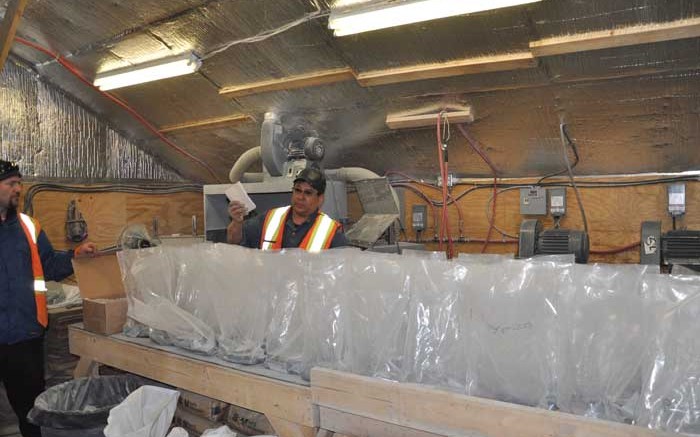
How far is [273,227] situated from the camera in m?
2.33

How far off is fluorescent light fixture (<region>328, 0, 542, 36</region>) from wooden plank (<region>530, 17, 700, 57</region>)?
0.26 metres

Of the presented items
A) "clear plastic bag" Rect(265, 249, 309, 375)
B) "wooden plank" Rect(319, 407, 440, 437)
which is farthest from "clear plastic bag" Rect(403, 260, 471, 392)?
"clear plastic bag" Rect(265, 249, 309, 375)

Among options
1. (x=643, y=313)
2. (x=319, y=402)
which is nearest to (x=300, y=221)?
(x=319, y=402)

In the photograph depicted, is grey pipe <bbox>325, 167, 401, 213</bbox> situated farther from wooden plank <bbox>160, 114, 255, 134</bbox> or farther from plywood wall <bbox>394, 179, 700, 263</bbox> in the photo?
wooden plank <bbox>160, 114, 255, 134</bbox>

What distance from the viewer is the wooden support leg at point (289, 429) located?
1.36 metres

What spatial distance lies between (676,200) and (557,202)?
50cm

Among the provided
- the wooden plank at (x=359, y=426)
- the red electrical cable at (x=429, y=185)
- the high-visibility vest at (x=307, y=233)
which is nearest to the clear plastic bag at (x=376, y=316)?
the wooden plank at (x=359, y=426)

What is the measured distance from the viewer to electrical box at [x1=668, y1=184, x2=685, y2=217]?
2.34 meters

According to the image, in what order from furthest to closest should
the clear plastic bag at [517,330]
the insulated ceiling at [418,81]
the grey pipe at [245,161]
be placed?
the grey pipe at [245,161]
the insulated ceiling at [418,81]
the clear plastic bag at [517,330]

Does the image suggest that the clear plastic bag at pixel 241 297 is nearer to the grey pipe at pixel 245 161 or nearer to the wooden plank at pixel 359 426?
the wooden plank at pixel 359 426

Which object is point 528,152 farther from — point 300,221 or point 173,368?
point 173,368

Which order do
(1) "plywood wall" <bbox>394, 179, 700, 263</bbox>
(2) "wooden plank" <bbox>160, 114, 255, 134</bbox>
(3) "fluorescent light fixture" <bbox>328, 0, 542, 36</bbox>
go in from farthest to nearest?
(2) "wooden plank" <bbox>160, 114, 255, 134</bbox>, (1) "plywood wall" <bbox>394, 179, 700, 263</bbox>, (3) "fluorescent light fixture" <bbox>328, 0, 542, 36</bbox>

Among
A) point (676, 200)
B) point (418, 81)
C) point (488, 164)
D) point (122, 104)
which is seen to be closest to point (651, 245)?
point (676, 200)

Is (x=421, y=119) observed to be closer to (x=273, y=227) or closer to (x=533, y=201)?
(x=533, y=201)
